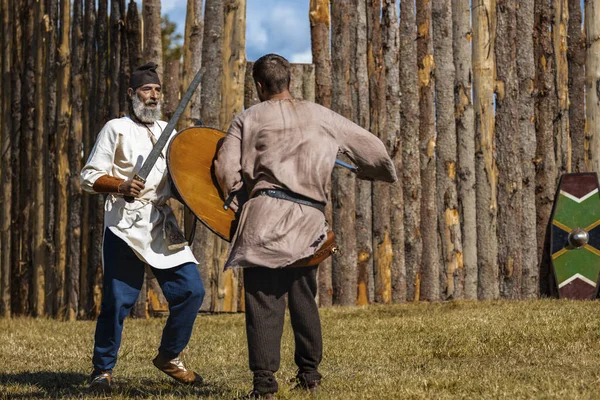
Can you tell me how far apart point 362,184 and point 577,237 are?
204cm

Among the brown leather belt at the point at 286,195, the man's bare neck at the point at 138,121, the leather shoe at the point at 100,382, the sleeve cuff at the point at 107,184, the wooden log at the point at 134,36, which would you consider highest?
the wooden log at the point at 134,36

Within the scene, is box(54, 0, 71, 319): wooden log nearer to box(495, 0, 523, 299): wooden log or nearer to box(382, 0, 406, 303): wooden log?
box(382, 0, 406, 303): wooden log

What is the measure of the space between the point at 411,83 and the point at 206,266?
8.21 ft

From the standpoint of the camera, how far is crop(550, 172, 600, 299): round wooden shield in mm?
8914

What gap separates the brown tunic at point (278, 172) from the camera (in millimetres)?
4301

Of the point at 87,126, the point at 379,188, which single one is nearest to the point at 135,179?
the point at 379,188

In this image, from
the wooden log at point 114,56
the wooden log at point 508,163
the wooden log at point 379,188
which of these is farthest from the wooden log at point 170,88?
the wooden log at point 508,163

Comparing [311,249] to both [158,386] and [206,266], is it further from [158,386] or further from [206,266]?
[206,266]

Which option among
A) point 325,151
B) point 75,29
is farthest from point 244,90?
point 325,151

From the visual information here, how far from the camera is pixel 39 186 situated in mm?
9430

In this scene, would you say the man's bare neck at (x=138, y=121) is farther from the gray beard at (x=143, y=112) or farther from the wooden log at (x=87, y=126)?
the wooden log at (x=87, y=126)

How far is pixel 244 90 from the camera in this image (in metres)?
8.76

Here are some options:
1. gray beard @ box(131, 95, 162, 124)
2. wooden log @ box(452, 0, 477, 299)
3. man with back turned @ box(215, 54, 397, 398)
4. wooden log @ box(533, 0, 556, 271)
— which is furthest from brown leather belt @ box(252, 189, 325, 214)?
wooden log @ box(533, 0, 556, 271)

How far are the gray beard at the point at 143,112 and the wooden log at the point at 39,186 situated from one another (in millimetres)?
4455
